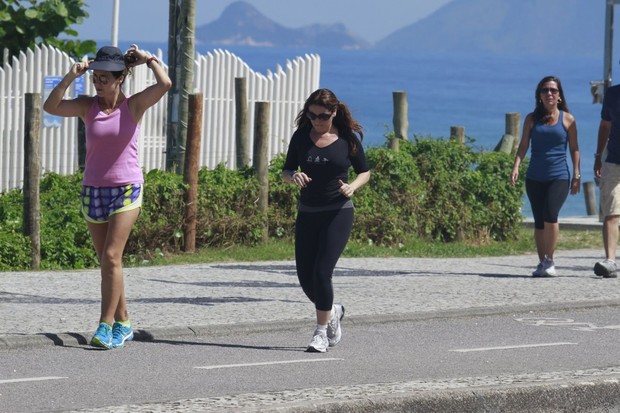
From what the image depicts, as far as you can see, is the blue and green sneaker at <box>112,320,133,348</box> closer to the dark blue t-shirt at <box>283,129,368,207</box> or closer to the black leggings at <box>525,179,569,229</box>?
the dark blue t-shirt at <box>283,129,368,207</box>

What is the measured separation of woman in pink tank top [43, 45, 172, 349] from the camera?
9172 millimetres

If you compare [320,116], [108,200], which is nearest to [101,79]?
[108,200]

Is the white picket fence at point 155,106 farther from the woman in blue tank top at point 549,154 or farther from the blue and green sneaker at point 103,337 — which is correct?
the blue and green sneaker at point 103,337

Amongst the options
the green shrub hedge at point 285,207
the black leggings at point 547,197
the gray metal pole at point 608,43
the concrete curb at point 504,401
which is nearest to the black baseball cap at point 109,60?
the concrete curb at point 504,401

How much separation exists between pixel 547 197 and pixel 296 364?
5.28m

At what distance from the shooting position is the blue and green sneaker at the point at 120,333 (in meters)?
9.41

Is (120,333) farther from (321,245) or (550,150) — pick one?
(550,150)

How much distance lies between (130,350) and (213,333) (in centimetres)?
89

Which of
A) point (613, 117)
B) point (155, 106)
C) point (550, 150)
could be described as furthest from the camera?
point (155, 106)

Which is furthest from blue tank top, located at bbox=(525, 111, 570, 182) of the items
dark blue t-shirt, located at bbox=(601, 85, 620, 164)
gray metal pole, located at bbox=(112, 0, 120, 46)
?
gray metal pole, located at bbox=(112, 0, 120, 46)

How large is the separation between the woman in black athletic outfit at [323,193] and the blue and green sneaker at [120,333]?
1.14 meters

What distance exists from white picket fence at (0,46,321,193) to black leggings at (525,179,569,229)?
5830mm

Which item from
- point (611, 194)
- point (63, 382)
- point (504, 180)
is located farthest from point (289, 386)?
point (504, 180)

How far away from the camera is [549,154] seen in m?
13.6
